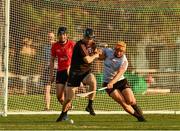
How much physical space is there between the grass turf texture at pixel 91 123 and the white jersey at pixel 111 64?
0.80m

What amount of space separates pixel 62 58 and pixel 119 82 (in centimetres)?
141

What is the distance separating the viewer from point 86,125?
12664mm

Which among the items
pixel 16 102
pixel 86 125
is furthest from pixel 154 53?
pixel 86 125

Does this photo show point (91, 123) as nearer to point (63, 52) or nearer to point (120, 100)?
point (120, 100)

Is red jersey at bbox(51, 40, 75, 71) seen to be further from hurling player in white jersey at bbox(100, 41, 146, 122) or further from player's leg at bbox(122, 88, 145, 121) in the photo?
player's leg at bbox(122, 88, 145, 121)

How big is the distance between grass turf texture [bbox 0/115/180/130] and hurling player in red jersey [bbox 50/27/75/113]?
60cm

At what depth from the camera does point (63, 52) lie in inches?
566

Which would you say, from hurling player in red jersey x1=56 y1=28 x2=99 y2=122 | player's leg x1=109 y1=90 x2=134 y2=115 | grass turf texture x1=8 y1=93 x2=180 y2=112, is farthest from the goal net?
player's leg x1=109 y1=90 x2=134 y2=115

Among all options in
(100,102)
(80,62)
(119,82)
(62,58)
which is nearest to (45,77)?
(100,102)

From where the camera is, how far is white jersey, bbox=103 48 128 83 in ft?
44.7

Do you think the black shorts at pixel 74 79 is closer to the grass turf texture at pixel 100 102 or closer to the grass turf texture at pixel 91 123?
the grass turf texture at pixel 91 123

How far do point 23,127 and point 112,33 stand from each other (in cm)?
714

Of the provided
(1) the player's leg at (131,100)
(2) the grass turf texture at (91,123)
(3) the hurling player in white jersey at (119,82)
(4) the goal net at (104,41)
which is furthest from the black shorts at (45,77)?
(1) the player's leg at (131,100)

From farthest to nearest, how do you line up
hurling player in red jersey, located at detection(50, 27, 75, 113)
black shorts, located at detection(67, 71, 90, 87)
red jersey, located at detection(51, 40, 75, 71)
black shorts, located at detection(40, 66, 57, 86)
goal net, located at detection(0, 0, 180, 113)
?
black shorts, located at detection(40, 66, 57, 86) → goal net, located at detection(0, 0, 180, 113) → red jersey, located at detection(51, 40, 75, 71) → hurling player in red jersey, located at detection(50, 27, 75, 113) → black shorts, located at detection(67, 71, 90, 87)
